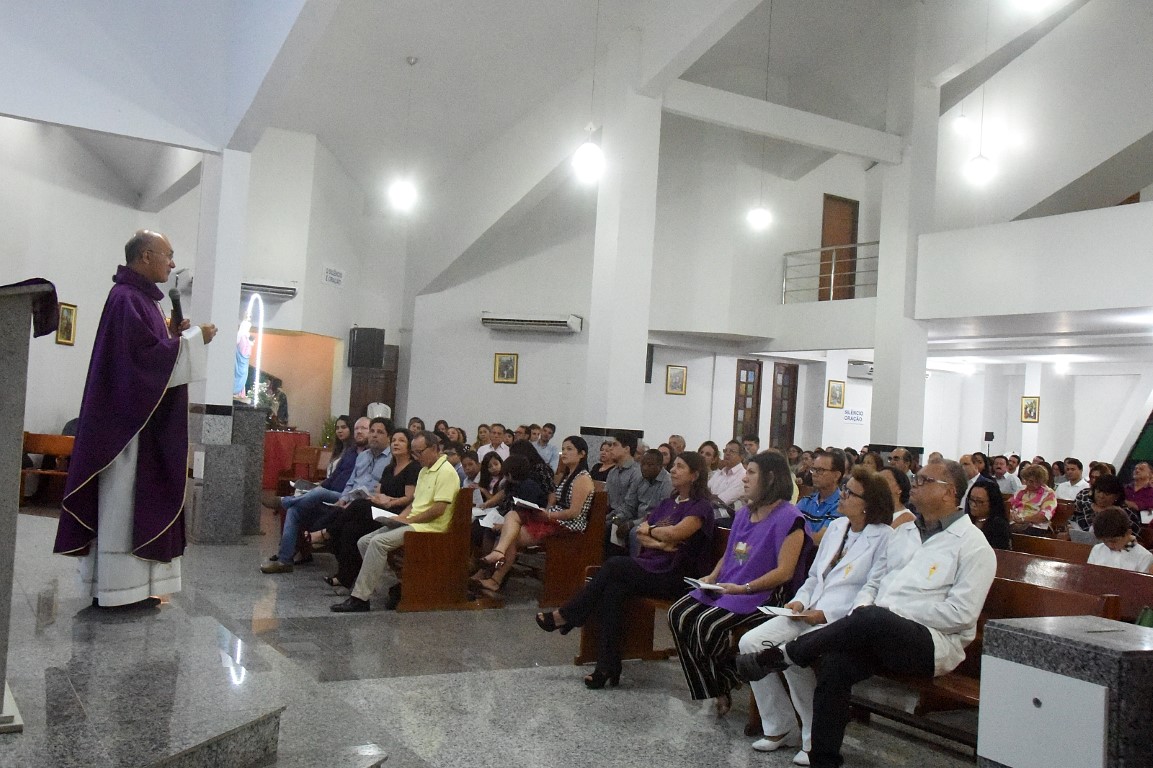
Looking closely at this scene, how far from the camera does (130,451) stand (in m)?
3.82

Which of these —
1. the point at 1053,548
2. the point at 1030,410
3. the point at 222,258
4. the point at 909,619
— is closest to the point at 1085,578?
the point at 909,619

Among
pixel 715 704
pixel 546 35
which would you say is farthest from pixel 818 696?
pixel 546 35

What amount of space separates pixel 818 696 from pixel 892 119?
410 inches

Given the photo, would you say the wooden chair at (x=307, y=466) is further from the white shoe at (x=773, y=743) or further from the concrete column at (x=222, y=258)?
the white shoe at (x=773, y=743)

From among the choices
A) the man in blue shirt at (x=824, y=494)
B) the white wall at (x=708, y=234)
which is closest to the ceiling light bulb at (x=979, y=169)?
the white wall at (x=708, y=234)

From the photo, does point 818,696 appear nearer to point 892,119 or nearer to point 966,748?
point 966,748

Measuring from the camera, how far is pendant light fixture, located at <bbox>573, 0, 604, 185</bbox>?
996cm

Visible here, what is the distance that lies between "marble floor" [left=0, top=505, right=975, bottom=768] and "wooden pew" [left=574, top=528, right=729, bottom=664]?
0.37ft

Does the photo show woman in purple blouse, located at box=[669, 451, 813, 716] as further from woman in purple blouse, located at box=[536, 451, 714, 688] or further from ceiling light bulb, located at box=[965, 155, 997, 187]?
ceiling light bulb, located at box=[965, 155, 997, 187]

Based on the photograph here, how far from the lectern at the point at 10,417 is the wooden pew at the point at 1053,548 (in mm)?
5269

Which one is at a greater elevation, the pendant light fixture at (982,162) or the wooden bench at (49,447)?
the pendant light fixture at (982,162)

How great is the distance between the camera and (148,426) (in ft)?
12.8

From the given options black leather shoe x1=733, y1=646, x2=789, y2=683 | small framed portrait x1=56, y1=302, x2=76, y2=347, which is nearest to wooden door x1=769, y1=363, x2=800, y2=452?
small framed portrait x1=56, y1=302, x2=76, y2=347

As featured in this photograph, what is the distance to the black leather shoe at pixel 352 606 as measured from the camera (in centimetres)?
576
